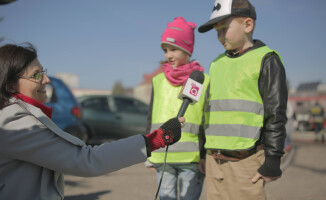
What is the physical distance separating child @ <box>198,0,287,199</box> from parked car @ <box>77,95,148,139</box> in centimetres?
692

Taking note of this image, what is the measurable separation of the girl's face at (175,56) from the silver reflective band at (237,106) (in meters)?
0.71

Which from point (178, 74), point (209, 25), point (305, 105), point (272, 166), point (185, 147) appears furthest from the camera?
point (305, 105)

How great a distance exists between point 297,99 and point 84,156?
26406 millimetres

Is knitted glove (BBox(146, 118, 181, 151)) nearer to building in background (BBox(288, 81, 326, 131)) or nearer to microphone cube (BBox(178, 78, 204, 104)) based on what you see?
microphone cube (BBox(178, 78, 204, 104))

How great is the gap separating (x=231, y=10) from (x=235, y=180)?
1.19m

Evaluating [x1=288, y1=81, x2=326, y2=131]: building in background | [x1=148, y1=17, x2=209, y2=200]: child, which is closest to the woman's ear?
[x1=148, y1=17, x2=209, y2=200]: child

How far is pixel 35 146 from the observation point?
1.54 meters

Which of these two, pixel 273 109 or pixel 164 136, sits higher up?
pixel 273 109

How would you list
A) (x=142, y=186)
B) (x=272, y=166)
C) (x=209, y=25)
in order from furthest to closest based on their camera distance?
(x=142, y=186), (x=209, y=25), (x=272, y=166)

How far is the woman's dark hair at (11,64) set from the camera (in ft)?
5.58

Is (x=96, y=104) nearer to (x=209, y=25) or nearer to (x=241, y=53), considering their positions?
(x=209, y=25)

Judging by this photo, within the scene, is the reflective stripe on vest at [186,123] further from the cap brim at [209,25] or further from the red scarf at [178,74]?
the cap brim at [209,25]

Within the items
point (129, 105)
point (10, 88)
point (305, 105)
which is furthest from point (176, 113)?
point (305, 105)

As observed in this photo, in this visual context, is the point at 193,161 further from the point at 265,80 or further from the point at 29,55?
the point at 29,55
